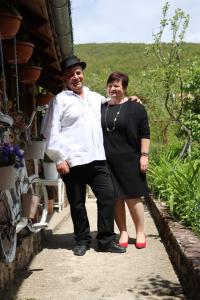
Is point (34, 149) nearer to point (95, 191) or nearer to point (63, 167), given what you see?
point (63, 167)

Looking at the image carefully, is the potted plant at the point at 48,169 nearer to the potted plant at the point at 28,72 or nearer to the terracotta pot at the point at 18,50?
the potted plant at the point at 28,72

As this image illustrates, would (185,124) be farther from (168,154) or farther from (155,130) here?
(155,130)

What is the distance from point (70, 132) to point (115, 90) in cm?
66

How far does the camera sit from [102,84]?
2553cm

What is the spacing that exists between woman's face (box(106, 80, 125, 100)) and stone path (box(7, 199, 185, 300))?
61.5 inches

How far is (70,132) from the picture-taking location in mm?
4824

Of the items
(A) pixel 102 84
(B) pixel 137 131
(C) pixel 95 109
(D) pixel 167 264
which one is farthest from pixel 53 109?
(A) pixel 102 84

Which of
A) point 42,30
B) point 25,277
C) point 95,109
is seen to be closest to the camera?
point 25,277

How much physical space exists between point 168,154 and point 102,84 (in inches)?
611

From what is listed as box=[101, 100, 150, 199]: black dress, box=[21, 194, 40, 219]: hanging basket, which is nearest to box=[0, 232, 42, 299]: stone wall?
box=[21, 194, 40, 219]: hanging basket

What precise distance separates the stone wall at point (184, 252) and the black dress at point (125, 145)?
21.7 inches

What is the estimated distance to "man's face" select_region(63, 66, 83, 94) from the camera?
4844mm

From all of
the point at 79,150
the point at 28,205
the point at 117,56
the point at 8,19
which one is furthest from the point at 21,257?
the point at 117,56

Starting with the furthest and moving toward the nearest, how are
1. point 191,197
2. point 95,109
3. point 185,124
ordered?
point 185,124 → point 191,197 → point 95,109
